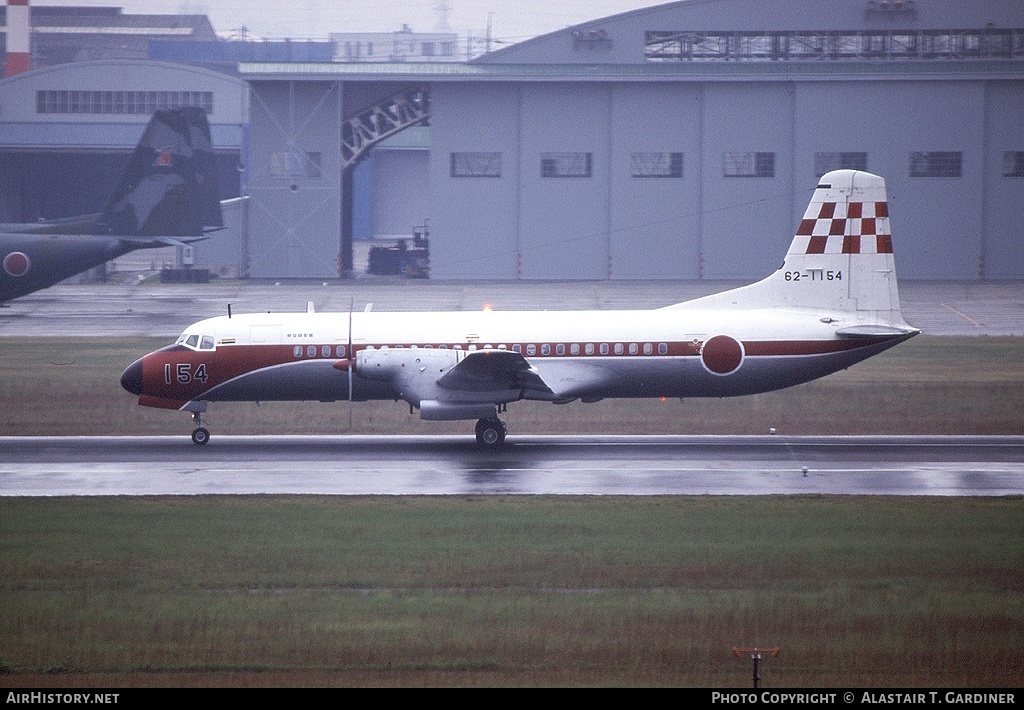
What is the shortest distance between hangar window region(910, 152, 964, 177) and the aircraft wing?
40086 mm

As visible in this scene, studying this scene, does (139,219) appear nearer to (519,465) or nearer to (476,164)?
(476,164)

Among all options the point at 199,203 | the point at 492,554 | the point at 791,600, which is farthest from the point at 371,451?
the point at 199,203

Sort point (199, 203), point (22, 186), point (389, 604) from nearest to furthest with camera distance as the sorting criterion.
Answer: point (389, 604) → point (199, 203) → point (22, 186)

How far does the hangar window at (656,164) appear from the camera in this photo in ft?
204

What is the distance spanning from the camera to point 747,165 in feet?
202

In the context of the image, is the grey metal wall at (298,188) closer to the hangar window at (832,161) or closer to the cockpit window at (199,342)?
the hangar window at (832,161)

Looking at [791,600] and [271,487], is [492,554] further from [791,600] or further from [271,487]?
[271,487]

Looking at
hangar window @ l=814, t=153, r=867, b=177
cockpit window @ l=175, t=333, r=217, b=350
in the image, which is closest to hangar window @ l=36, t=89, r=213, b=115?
hangar window @ l=814, t=153, r=867, b=177

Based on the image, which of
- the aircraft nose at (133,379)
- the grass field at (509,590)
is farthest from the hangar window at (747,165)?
the grass field at (509,590)

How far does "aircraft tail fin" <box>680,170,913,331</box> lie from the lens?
29719 mm

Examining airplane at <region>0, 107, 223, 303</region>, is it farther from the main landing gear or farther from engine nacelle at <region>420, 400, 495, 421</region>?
engine nacelle at <region>420, 400, 495, 421</region>

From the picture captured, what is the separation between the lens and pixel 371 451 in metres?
28.4

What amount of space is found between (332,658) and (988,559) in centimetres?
1062

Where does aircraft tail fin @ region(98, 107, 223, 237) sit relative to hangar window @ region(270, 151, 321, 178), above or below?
below
